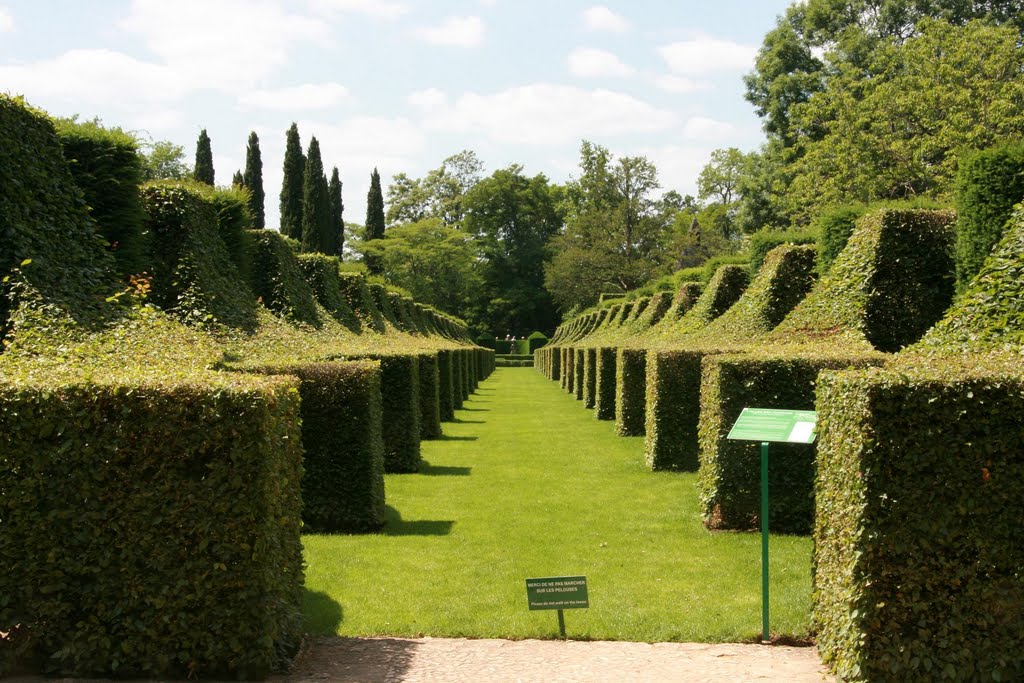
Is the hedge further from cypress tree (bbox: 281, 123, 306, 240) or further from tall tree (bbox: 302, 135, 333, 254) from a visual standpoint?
cypress tree (bbox: 281, 123, 306, 240)

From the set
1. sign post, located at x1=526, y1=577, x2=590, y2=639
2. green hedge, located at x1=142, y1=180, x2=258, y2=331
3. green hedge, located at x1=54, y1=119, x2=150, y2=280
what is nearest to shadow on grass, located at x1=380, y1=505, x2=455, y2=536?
sign post, located at x1=526, y1=577, x2=590, y2=639

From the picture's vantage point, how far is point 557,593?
21.4ft

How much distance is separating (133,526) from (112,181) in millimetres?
8524

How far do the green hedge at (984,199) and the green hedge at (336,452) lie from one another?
7590 millimetres

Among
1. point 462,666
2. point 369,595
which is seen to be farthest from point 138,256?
point 462,666

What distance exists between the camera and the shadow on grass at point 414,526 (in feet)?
33.6

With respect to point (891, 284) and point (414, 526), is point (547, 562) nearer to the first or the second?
point (414, 526)

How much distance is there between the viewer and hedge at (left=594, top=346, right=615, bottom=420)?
23.4m

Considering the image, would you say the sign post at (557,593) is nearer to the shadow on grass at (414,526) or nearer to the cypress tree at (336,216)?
the shadow on grass at (414,526)

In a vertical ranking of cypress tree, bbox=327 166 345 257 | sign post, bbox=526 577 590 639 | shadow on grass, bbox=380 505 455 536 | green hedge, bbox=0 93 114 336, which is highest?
cypress tree, bbox=327 166 345 257

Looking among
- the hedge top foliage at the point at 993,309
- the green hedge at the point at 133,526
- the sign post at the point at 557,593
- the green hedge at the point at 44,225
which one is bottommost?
the sign post at the point at 557,593

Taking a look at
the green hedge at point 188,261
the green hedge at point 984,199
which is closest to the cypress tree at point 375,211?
the green hedge at point 188,261

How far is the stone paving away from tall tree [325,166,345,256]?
6075 centimetres

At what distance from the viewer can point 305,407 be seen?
10.2 meters
